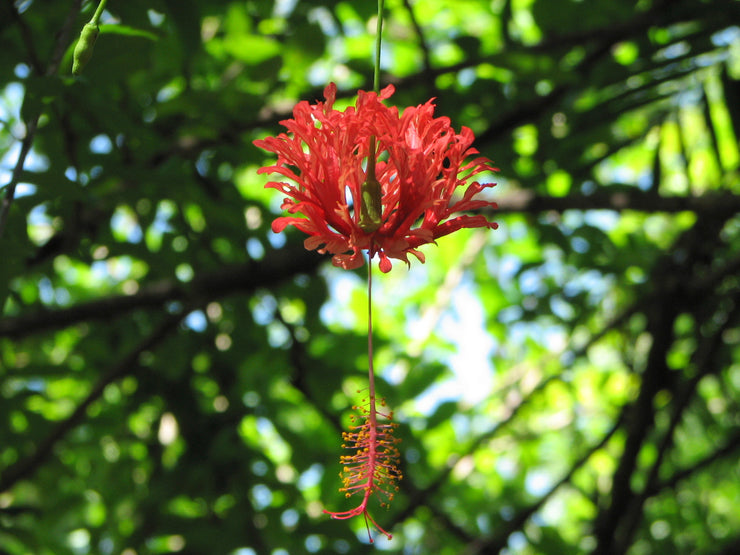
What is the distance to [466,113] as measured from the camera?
2713 millimetres

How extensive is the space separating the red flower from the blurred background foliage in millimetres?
648

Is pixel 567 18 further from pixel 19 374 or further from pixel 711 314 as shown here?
pixel 19 374

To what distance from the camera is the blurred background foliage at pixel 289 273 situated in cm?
223

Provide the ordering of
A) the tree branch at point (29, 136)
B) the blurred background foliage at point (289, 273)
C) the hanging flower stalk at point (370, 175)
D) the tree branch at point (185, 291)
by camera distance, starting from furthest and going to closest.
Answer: the tree branch at point (185, 291)
the blurred background foliage at point (289, 273)
the tree branch at point (29, 136)
the hanging flower stalk at point (370, 175)

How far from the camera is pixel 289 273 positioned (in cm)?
275

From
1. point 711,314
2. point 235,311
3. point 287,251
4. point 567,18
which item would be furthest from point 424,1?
point 711,314

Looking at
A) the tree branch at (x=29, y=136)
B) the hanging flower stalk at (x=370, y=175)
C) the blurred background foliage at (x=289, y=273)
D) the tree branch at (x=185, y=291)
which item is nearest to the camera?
the hanging flower stalk at (x=370, y=175)

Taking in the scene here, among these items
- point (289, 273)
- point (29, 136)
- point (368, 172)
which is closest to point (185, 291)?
point (289, 273)

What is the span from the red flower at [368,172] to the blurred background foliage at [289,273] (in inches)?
25.5

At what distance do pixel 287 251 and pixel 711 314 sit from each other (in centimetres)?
188

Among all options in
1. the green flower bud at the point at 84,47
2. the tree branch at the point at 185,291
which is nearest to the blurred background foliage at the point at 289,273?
the tree branch at the point at 185,291

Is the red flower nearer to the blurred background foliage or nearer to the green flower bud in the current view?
the green flower bud

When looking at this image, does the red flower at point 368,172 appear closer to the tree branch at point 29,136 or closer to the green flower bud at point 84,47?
the green flower bud at point 84,47

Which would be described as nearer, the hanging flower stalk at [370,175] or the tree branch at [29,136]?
the hanging flower stalk at [370,175]
